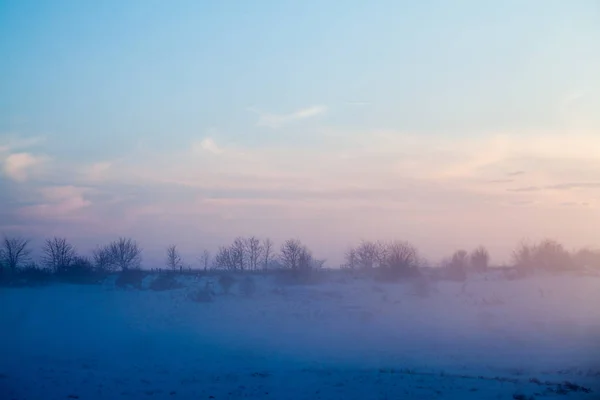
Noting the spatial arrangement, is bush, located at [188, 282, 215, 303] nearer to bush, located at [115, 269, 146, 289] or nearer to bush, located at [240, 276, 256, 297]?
bush, located at [240, 276, 256, 297]

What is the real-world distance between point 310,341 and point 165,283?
18271 millimetres

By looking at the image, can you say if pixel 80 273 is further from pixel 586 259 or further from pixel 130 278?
pixel 586 259

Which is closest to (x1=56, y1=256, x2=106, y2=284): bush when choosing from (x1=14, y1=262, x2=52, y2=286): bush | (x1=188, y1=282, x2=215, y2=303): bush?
(x1=14, y1=262, x2=52, y2=286): bush

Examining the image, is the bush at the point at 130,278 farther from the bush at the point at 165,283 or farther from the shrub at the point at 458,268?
the shrub at the point at 458,268

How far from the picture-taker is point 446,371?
26609mm

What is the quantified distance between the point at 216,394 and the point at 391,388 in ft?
20.9

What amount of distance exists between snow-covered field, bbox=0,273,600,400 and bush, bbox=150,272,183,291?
3.74 feet

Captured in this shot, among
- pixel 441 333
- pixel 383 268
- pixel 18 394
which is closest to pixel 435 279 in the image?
pixel 383 268

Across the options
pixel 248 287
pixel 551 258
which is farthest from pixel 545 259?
pixel 248 287

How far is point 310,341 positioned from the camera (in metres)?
37.9

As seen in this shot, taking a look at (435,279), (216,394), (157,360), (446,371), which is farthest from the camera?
(435,279)

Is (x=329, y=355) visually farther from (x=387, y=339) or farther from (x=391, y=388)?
(x=391, y=388)

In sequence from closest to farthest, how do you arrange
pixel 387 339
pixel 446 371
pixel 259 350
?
pixel 446 371 < pixel 259 350 < pixel 387 339

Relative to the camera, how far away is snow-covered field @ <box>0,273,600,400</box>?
21.8 metres
